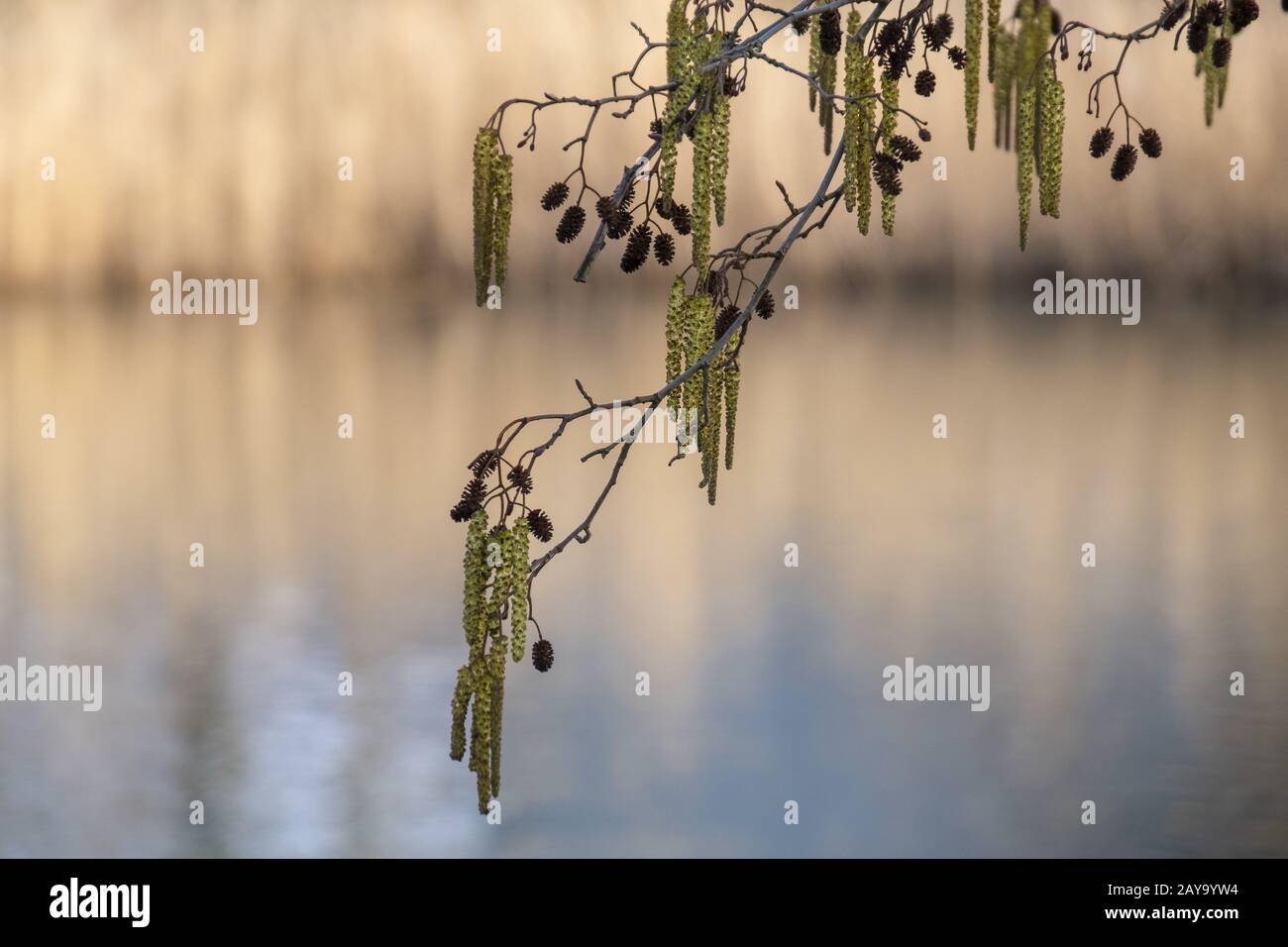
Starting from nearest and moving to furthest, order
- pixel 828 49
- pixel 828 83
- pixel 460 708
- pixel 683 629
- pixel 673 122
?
pixel 673 122
pixel 460 708
pixel 828 49
pixel 828 83
pixel 683 629

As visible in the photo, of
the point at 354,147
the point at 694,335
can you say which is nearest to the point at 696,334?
the point at 694,335

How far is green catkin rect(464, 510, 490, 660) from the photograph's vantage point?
3.03 metres

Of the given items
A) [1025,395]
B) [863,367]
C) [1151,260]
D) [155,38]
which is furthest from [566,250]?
[1025,395]

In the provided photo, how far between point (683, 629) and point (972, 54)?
9.92 m

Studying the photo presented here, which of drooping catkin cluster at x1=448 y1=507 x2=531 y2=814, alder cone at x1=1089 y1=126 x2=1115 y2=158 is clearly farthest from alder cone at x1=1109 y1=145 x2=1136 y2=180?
drooping catkin cluster at x1=448 y1=507 x2=531 y2=814

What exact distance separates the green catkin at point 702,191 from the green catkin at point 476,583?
1.96 ft

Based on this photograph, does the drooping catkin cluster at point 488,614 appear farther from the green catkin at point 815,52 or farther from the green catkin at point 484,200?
the green catkin at point 815,52

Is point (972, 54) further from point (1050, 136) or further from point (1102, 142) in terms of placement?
point (1102, 142)

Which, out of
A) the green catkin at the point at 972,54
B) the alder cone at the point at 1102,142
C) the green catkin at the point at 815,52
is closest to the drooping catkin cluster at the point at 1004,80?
the green catkin at the point at 972,54

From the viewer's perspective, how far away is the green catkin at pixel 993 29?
3.50 metres

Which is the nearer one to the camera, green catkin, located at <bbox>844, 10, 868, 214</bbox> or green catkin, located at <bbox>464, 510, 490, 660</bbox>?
green catkin, located at <bbox>464, 510, 490, 660</bbox>

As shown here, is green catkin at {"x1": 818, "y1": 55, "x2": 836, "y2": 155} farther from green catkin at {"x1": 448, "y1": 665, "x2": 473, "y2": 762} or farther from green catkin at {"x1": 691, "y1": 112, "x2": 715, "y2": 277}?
green catkin at {"x1": 448, "y1": 665, "x2": 473, "y2": 762}

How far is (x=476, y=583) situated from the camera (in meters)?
3.02

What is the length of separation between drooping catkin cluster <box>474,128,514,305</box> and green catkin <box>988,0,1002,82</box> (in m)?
1.03
